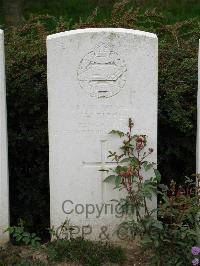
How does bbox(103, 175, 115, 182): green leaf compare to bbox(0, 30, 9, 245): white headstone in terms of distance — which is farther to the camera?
bbox(103, 175, 115, 182): green leaf

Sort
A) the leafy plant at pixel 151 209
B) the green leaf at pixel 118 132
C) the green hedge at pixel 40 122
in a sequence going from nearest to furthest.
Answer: the leafy plant at pixel 151 209 < the green leaf at pixel 118 132 < the green hedge at pixel 40 122

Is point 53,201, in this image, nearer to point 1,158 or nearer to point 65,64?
point 1,158

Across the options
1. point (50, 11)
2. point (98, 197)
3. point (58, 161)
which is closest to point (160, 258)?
point (98, 197)

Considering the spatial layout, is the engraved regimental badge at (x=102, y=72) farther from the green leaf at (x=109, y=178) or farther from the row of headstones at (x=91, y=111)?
the green leaf at (x=109, y=178)

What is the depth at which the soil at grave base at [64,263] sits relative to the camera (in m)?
4.53

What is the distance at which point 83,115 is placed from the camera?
4578 mm

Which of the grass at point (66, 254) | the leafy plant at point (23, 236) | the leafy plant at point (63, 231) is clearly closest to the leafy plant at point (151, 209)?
the grass at point (66, 254)

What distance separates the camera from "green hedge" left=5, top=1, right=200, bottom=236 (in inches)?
206

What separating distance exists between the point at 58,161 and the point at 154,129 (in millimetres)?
686

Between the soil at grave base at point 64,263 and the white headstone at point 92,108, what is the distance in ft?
0.65

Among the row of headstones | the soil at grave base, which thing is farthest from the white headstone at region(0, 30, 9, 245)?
the soil at grave base

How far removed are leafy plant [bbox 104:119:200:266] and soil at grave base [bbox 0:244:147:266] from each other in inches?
3.1

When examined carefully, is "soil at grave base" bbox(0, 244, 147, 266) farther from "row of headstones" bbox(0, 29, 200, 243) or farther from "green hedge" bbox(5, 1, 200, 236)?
"green hedge" bbox(5, 1, 200, 236)

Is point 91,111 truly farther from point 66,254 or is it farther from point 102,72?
point 66,254
